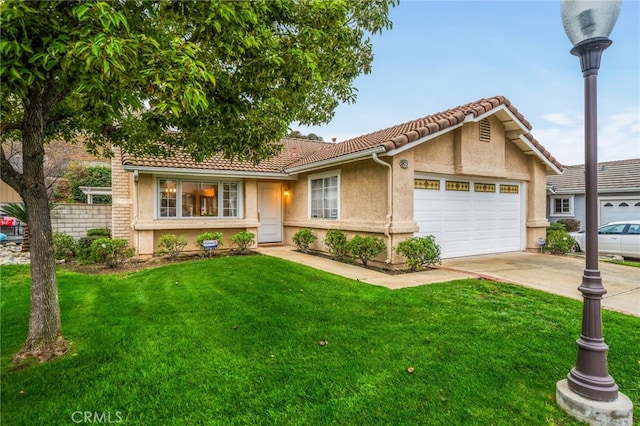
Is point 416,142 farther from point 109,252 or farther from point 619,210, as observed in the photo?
point 619,210

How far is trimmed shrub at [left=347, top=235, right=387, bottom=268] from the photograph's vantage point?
877 cm

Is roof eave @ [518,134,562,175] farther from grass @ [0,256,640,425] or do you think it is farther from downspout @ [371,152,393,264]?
grass @ [0,256,640,425]

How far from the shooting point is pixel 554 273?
26.8 feet

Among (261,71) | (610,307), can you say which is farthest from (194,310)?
(610,307)

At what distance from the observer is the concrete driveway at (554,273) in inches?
241

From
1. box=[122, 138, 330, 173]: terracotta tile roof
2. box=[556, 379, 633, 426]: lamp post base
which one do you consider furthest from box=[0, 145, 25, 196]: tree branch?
box=[556, 379, 633, 426]: lamp post base

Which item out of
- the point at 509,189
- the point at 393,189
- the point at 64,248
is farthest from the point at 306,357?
the point at 509,189

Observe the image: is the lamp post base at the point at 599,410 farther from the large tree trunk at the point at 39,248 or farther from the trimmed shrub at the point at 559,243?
the trimmed shrub at the point at 559,243

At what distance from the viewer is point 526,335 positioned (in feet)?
14.4

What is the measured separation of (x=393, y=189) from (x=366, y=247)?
67.7 inches

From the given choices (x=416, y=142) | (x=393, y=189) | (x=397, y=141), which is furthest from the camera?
(x=393, y=189)

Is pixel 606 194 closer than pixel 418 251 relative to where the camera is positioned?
No

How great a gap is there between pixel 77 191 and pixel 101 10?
1021 inches
